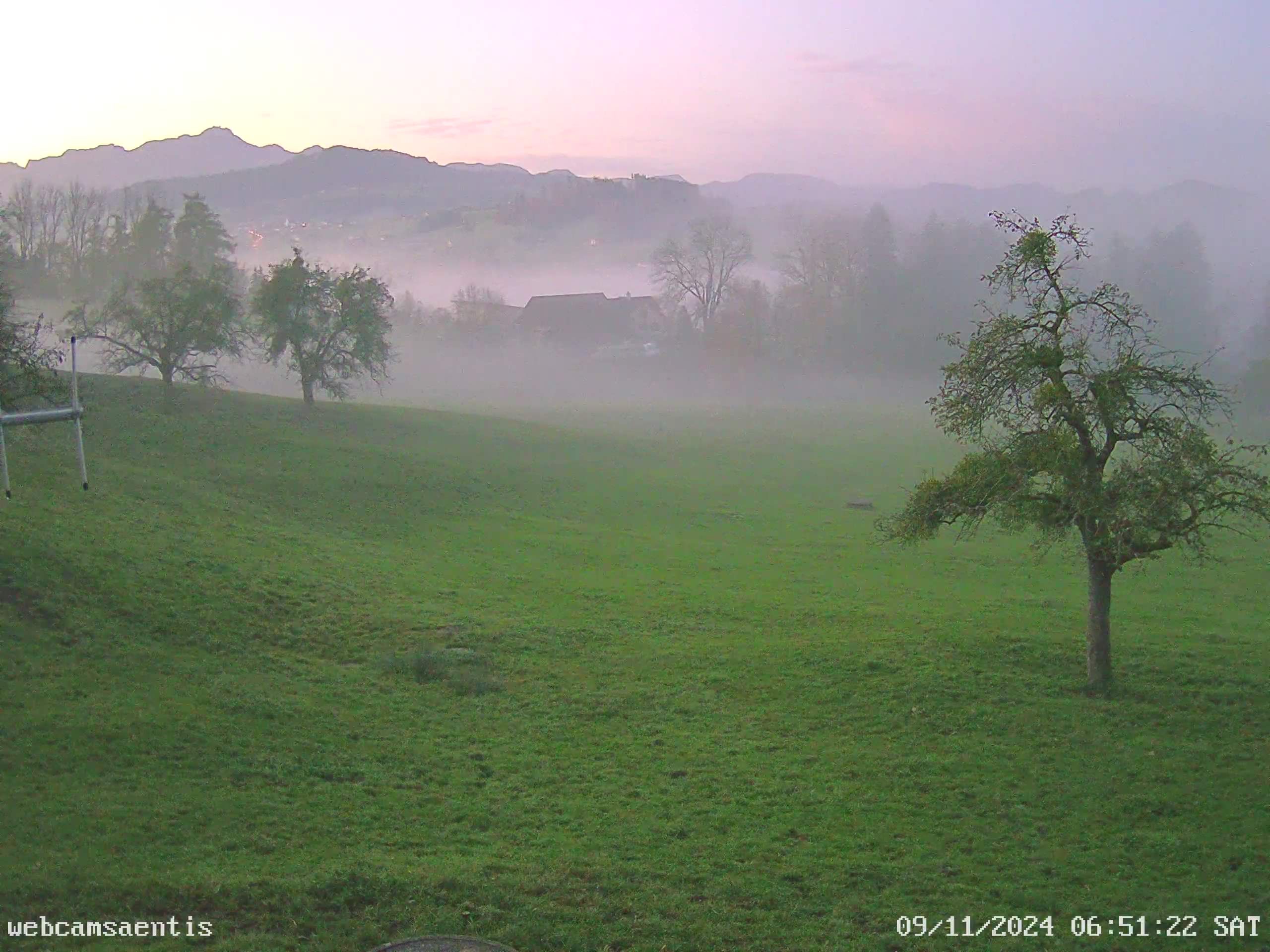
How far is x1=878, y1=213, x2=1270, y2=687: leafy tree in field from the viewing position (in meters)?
19.5

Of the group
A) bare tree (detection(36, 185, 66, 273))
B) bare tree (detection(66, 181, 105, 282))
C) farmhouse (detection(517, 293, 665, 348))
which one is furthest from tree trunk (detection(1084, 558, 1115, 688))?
bare tree (detection(36, 185, 66, 273))

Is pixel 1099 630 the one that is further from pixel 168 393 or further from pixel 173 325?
pixel 168 393

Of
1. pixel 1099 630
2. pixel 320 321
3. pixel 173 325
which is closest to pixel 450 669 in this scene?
pixel 1099 630

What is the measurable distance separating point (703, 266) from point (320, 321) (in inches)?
3495

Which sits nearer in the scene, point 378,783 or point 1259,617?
point 378,783

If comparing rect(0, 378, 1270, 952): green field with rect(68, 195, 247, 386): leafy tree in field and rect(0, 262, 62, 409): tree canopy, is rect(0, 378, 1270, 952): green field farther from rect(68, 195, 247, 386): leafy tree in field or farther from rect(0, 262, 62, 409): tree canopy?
rect(68, 195, 247, 386): leafy tree in field

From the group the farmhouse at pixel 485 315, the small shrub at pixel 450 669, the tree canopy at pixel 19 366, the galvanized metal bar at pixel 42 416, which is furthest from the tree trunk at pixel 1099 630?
the farmhouse at pixel 485 315

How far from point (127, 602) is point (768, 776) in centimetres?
1660

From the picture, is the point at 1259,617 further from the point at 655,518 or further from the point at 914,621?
the point at 655,518

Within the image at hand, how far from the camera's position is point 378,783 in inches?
647

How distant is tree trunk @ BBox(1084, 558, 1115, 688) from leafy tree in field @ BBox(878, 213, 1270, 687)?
0.03m

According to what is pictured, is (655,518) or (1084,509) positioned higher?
(1084,509)

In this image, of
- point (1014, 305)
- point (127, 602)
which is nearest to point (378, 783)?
point (127, 602)

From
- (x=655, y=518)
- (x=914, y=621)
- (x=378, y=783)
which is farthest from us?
(x=655, y=518)
